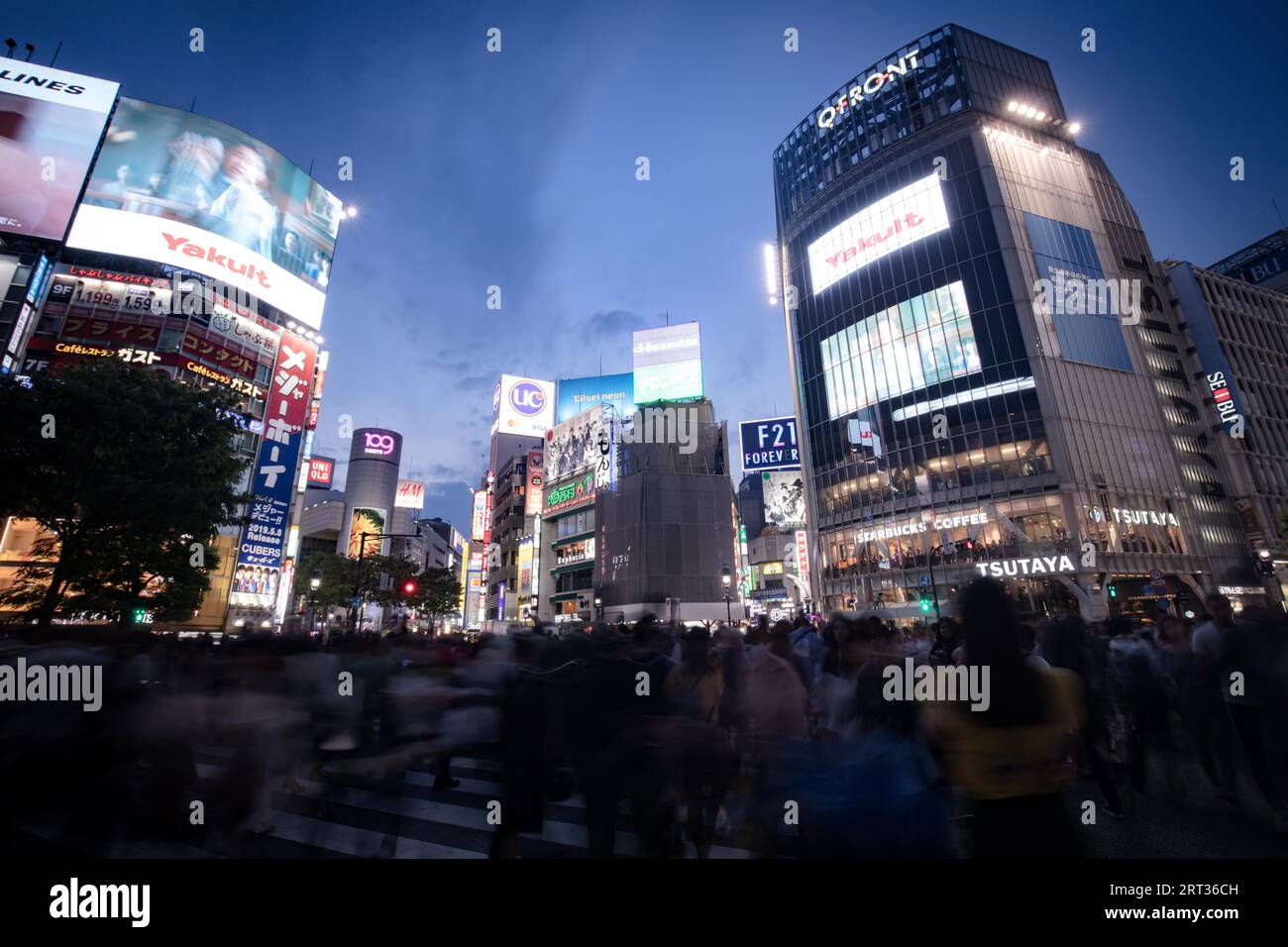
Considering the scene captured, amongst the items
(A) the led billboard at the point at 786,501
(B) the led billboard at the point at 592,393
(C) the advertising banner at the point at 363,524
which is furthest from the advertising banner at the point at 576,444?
(C) the advertising banner at the point at 363,524

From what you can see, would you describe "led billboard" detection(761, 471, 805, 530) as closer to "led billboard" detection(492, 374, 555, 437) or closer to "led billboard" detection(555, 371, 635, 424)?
"led billboard" detection(555, 371, 635, 424)

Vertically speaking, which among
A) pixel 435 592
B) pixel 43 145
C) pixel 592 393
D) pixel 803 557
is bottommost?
pixel 435 592

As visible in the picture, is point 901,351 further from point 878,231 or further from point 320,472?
point 320,472

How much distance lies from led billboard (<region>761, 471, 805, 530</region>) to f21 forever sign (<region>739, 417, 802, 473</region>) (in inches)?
1138

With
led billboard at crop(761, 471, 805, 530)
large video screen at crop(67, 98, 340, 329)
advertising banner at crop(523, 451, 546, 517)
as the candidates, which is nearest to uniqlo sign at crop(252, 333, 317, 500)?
large video screen at crop(67, 98, 340, 329)

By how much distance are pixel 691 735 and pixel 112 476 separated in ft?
69.7

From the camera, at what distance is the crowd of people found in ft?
9.62

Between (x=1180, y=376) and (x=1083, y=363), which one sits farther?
(x=1180, y=376)

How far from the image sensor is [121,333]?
36.1 metres

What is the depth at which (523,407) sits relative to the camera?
289 ft

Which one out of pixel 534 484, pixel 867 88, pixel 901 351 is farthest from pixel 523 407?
pixel 867 88
